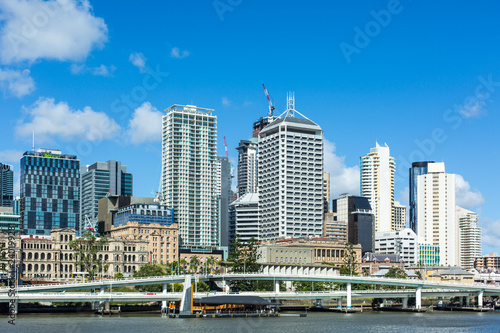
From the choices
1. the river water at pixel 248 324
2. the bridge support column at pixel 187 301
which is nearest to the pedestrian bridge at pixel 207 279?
the bridge support column at pixel 187 301

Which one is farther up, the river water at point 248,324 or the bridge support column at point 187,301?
the bridge support column at point 187,301

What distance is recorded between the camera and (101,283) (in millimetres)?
169125

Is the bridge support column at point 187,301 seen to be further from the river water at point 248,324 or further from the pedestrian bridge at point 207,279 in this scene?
the river water at point 248,324

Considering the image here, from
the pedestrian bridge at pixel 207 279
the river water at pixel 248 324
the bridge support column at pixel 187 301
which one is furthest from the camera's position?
the pedestrian bridge at pixel 207 279

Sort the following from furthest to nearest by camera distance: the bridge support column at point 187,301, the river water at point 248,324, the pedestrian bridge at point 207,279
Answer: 1. the pedestrian bridge at point 207,279
2. the bridge support column at point 187,301
3. the river water at point 248,324

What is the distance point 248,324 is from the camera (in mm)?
140250

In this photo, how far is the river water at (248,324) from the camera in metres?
127

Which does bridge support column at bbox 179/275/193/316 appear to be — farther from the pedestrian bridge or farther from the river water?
the river water

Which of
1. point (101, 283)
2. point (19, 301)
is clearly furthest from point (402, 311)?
point (19, 301)

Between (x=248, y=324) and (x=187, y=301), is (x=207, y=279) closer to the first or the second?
(x=187, y=301)

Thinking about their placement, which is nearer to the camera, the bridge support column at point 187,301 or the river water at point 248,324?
the river water at point 248,324

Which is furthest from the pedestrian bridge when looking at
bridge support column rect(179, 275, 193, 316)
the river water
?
the river water

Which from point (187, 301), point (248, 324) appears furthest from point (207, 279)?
point (248, 324)

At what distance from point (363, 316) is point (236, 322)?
38.5 meters
